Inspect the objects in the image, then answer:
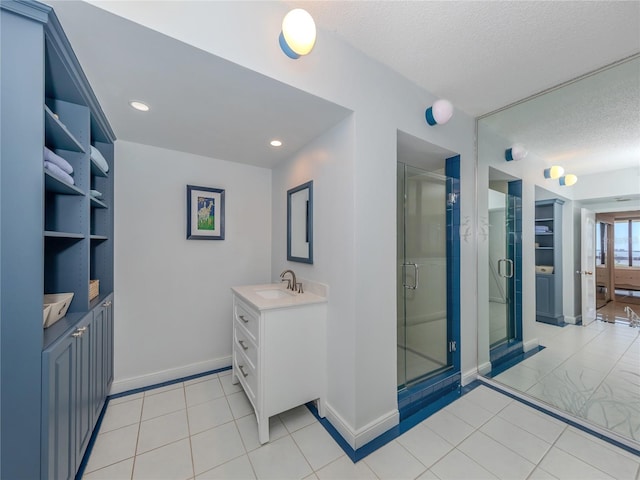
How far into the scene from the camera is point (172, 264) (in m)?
2.34

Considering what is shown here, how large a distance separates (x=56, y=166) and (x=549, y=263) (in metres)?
4.02

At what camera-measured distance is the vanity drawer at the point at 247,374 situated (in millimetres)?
1710

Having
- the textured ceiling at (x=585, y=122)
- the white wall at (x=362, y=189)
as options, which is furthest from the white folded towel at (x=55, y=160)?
the textured ceiling at (x=585, y=122)

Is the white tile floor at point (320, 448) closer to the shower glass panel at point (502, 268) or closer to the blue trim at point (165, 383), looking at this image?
the blue trim at point (165, 383)

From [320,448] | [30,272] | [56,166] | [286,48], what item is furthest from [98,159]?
[320,448]

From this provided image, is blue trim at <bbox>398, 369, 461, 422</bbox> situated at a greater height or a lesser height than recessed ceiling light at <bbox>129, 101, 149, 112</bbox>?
lesser

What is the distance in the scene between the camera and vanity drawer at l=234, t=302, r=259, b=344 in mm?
1714

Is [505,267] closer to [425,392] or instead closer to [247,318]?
[425,392]

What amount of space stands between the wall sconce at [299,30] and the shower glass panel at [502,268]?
240cm

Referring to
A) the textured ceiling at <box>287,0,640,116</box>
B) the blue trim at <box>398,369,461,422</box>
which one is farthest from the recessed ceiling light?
the blue trim at <box>398,369,461,422</box>

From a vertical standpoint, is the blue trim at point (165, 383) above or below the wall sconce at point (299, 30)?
below

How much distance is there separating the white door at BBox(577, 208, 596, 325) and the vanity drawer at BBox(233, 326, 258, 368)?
327 centimetres

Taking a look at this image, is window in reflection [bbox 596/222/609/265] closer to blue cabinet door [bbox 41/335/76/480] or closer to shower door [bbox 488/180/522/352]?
shower door [bbox 488/180/522/352]

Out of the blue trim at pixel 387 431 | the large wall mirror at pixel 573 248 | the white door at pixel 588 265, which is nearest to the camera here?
the blue trim at pixel 387 431
